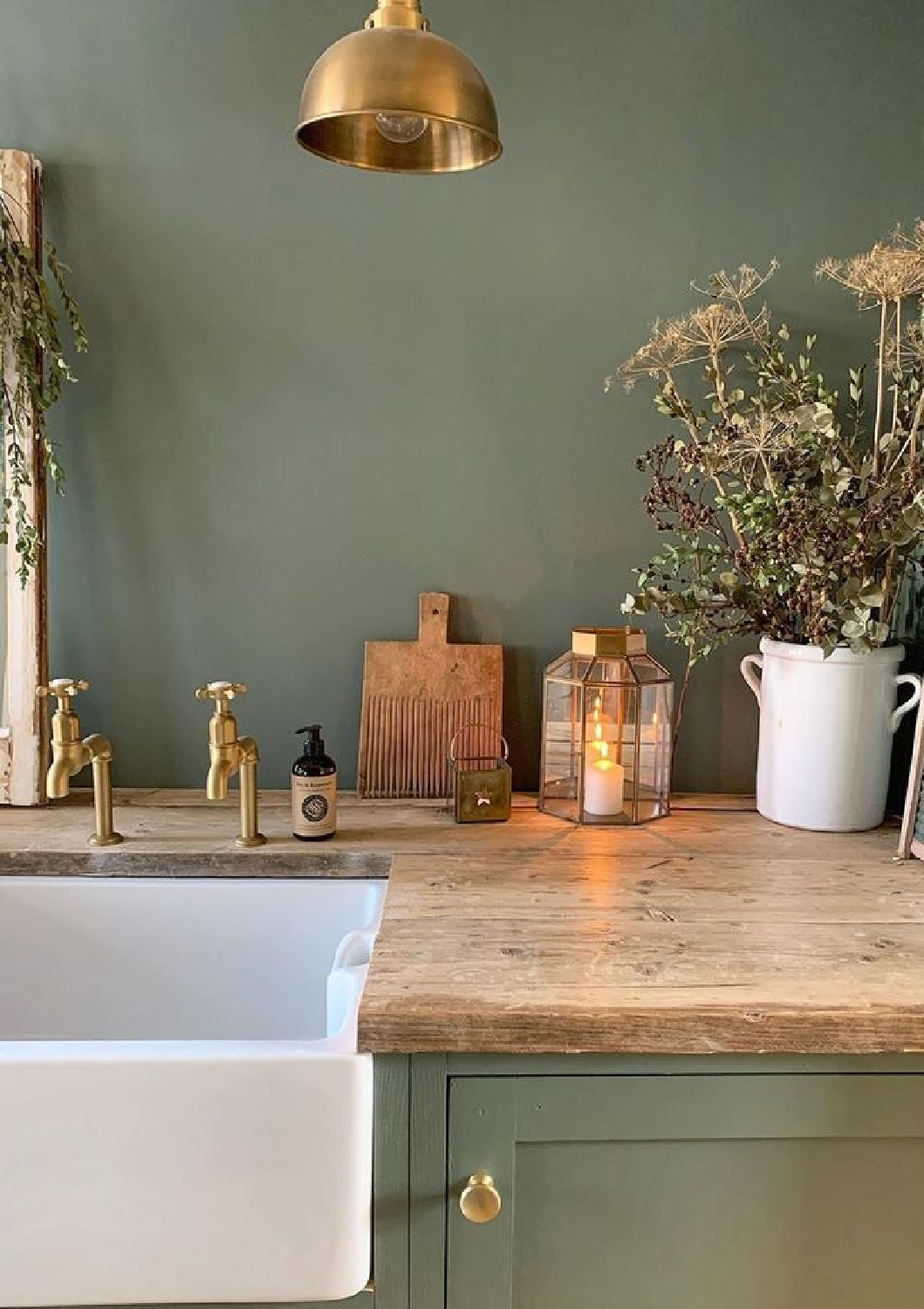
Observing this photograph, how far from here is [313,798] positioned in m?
1.43

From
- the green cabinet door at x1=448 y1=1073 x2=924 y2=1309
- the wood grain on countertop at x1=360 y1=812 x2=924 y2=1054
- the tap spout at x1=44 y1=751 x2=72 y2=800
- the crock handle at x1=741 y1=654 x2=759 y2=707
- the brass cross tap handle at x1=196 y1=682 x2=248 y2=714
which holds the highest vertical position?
the crock handle at x1=741 y1=654 x2=759 y2=707

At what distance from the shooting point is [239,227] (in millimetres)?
1603

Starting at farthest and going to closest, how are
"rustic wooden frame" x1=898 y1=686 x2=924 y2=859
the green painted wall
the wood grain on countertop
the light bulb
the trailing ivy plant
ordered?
1. the green painted wall
2. the trailing ivy plant
3. "rustic wooden frame" x1=898 y1=686 x2=924 y2=859
4. the light bulb
5. the wood grain on countertop

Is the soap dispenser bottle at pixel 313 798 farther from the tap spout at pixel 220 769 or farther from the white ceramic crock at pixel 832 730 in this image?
the white ceramic crock at pixel 832 730

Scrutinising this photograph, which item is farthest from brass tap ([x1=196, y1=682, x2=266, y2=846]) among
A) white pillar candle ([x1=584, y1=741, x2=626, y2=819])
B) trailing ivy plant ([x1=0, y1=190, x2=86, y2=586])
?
white pillar candle ([x1=584, y1=741, x2=626, y2=819])

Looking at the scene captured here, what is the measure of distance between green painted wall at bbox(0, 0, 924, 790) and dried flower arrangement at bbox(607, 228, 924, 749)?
6cm

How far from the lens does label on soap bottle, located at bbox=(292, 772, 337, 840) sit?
1.43 metres

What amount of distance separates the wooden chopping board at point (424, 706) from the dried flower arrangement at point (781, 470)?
0.30m

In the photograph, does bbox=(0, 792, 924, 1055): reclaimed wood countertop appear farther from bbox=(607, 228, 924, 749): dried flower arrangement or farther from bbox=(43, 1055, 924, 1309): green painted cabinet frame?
bbox=(607, 228, 924, 749): dried flower arrangement

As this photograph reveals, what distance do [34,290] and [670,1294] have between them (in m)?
1.48

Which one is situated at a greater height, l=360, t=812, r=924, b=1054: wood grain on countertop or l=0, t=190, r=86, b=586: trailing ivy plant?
l=0, t=190, r=86, b=586: trailing ivy plant

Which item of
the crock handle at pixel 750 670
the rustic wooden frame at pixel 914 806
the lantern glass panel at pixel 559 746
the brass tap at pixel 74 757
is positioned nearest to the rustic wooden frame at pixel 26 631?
the brass tap at pixel 74 757

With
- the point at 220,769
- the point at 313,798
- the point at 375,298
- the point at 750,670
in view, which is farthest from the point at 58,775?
the point at 750,670

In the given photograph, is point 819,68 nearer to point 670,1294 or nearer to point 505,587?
point 505,587
